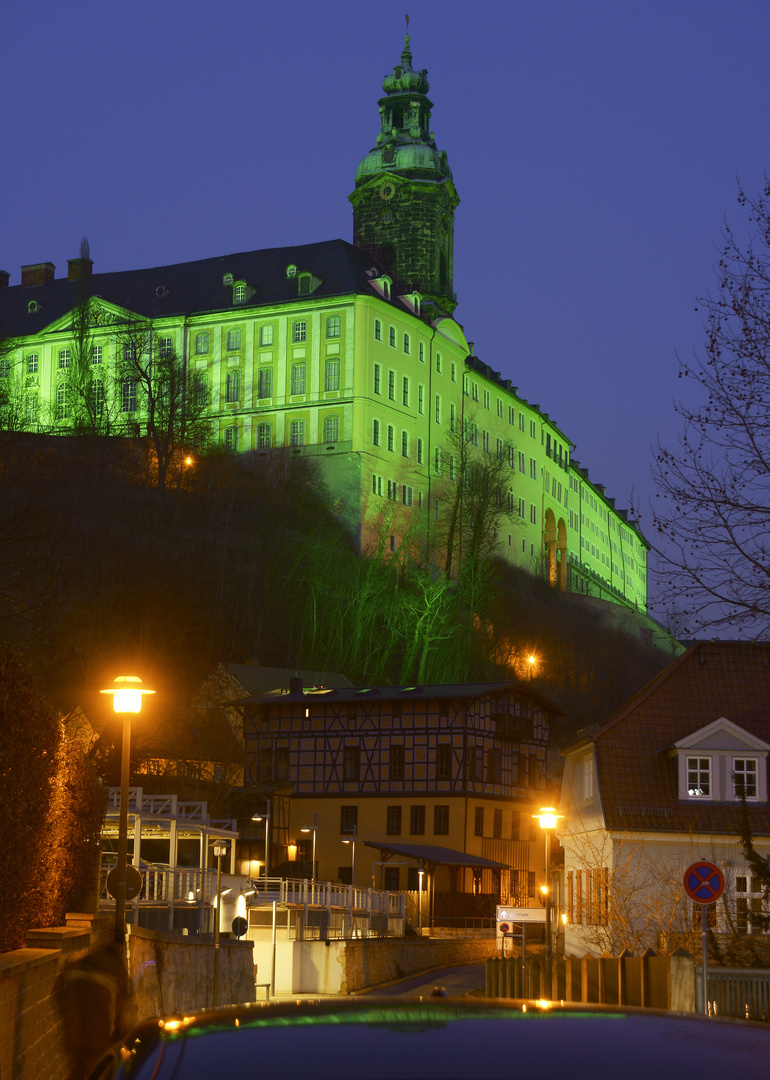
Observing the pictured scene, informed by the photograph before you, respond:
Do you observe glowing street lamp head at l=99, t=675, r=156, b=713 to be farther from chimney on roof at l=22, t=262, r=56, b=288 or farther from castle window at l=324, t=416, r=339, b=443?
chimney on roof at l=22, t=262, r=56, b=288

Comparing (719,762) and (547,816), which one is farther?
(719,762)

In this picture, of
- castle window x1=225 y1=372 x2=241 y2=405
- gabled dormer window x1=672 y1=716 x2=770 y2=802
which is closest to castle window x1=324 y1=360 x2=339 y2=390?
castle window x1=225 y1=372 x2=241 y2=405

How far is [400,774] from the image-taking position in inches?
2224

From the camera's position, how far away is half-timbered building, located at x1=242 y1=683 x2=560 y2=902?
181 feet

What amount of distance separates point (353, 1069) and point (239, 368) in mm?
96499

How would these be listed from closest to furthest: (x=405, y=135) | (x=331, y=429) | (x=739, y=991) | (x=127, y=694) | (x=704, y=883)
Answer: (x=704, y=883)
(x=739, y=991)
(x=127, y=694)
(x=331, y=429)
(x=405, y=135)

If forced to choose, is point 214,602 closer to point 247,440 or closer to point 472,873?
point 472,873

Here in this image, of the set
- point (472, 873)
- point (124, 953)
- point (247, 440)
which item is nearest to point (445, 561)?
point (247, 440)

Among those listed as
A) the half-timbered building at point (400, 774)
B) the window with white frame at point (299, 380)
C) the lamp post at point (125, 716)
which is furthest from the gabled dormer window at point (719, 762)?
the window with white frame at point (299, 380)

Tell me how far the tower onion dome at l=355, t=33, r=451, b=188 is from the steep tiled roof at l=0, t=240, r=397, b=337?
532 inches

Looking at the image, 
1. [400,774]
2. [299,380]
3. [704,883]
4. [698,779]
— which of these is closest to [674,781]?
[698,779]

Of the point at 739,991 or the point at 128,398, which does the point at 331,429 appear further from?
the point at 739,991

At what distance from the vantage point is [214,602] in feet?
219

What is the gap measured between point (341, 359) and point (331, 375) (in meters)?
1.23
